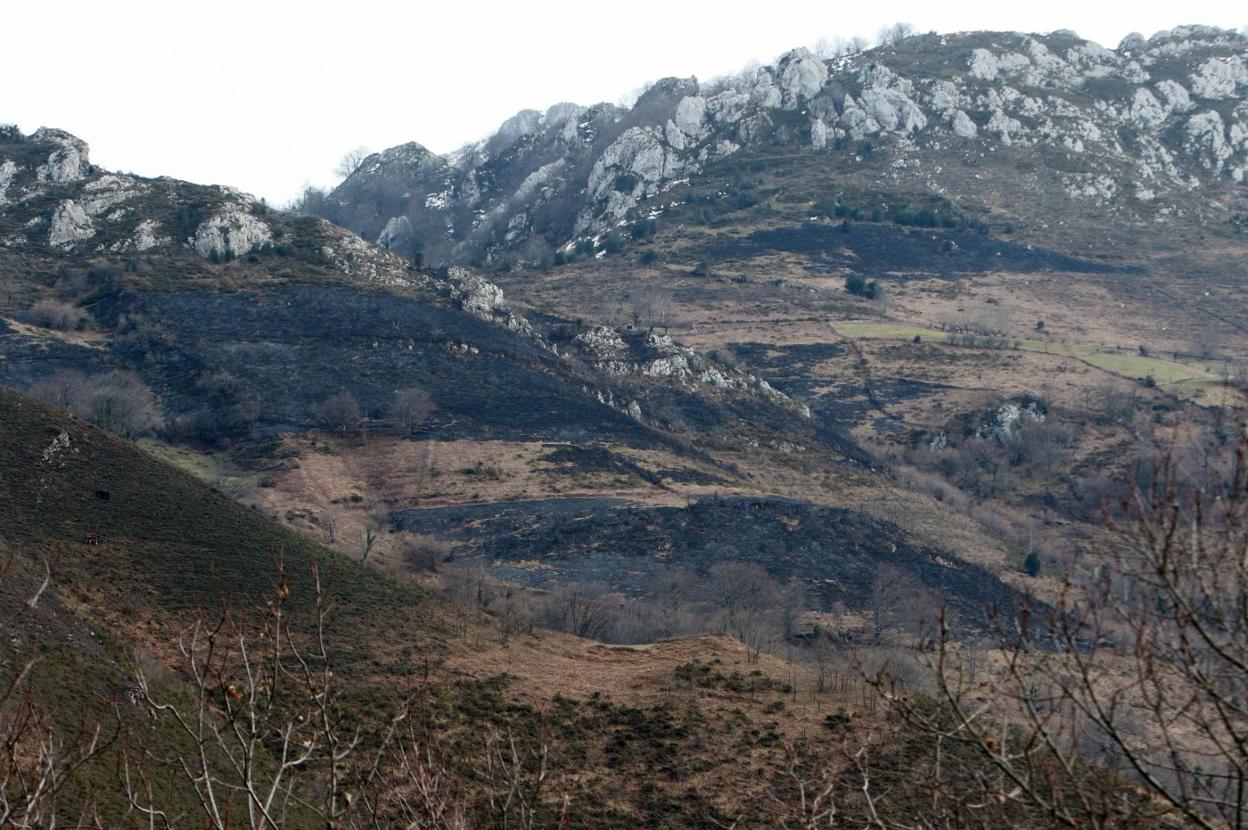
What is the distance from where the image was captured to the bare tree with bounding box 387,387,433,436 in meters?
99.6

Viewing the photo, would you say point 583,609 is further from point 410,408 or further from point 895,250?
point 895,250

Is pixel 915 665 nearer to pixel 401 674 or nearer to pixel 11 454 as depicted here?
pixel 401 674

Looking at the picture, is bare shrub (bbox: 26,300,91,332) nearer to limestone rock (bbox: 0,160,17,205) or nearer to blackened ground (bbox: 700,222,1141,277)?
limestone rock (bbox: 0,160,17,205)

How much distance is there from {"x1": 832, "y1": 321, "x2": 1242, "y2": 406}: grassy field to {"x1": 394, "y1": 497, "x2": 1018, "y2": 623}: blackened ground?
47003mm

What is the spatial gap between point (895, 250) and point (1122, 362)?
2090 inches

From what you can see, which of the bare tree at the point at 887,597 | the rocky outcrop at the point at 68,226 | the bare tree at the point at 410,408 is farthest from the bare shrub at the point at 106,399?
the bare tree at the point at 887,597

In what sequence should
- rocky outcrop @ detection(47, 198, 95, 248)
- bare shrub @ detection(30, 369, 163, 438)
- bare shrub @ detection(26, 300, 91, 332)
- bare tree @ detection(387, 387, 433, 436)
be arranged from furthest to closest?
rocky outcrop @ detection(47, 198, 95, 248), bare shrub @ detection(26, 300, 91, 332), bare tree @ detection(387, 387, 433, 436), bare shrub @ detection(30, 369, 163, 438)

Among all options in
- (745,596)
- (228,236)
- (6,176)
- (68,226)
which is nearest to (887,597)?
(745,596)

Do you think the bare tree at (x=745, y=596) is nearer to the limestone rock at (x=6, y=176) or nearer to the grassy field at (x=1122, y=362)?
the grassy field at (x=1122, y=362)

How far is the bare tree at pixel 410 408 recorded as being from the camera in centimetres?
9962

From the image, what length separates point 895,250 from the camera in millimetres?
184625

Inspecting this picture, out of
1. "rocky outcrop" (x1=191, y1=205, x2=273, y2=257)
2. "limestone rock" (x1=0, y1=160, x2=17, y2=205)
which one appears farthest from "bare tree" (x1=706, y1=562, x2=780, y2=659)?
"limestone rock" (x1=0, y1=160, x2=17, y2=205)

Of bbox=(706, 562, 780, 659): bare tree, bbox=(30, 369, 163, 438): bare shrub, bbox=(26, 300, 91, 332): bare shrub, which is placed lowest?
bbox=(706, 562, 780, 659): bare tree

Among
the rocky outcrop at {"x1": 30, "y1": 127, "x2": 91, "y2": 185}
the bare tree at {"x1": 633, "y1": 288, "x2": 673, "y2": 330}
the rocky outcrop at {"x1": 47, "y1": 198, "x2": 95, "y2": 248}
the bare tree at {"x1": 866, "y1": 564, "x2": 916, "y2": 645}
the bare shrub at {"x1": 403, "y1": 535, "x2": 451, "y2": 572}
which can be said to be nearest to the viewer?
the bare shrub at {"x1": 403, "y1": 535, "x2": 451, "y2": 572}
